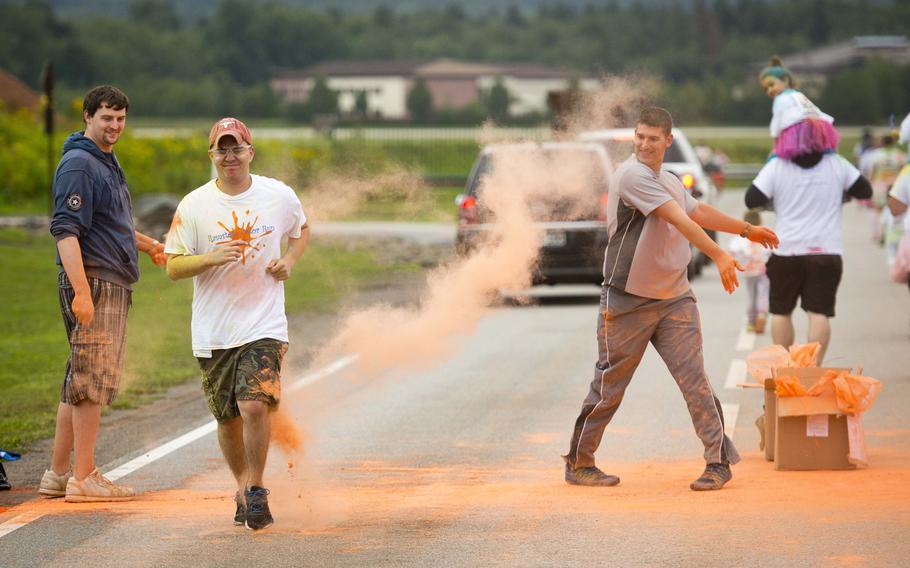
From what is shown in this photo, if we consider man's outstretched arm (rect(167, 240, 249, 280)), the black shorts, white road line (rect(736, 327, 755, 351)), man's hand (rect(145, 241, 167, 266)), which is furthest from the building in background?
man's outstretched arm (rect(167, 240, 249, 280))

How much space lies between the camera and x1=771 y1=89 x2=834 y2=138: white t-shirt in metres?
10.3

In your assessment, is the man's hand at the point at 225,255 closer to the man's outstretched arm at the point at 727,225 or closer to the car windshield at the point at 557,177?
the man's outstretched arm at the point at 727,225

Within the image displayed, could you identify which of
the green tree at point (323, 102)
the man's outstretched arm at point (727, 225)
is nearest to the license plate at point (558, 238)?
the man's outstretched arm at point (727, 225)

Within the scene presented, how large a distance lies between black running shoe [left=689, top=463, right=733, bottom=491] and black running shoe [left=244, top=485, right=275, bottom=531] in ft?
7.08

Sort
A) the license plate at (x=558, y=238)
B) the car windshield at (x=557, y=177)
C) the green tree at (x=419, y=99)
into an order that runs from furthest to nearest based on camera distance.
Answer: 1. the green tree at (x=419, y=99)
2. the license plate at (x=558, y=238)
3. the car windshield at (x=557, y=177)

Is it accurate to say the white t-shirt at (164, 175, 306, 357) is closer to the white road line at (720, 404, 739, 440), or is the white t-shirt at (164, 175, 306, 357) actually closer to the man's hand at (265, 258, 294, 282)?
the man's hand at (265, 258, 294, 282)

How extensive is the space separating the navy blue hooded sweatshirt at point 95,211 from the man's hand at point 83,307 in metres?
0.24

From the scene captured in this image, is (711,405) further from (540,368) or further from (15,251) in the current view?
(15,251)

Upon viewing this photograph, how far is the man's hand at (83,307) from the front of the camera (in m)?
7.98

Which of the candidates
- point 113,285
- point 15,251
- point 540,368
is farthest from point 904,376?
point 15,251

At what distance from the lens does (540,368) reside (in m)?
13.7

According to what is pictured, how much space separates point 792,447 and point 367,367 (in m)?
5.75

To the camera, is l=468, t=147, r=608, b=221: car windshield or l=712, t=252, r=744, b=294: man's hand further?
l=468, t=147, r=608, b=221: car windshield

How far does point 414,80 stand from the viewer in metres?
160
